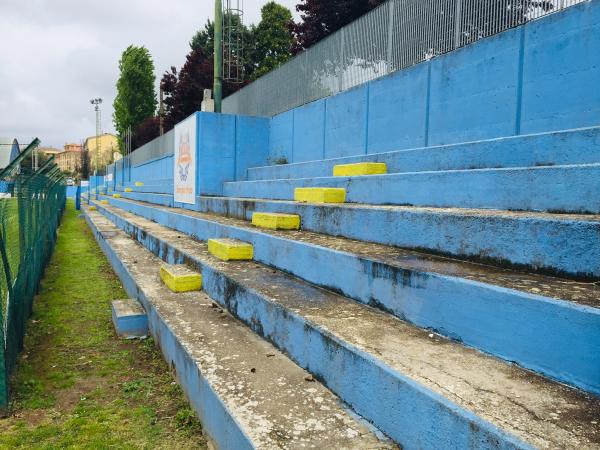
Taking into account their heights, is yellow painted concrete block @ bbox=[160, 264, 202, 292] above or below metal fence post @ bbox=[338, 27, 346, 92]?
below

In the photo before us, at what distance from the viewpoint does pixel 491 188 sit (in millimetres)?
3143

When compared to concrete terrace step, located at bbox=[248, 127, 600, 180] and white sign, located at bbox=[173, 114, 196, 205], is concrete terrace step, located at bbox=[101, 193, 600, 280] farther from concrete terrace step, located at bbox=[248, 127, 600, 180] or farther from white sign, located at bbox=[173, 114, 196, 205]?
white sign, located at bbox=[173, 114, 196, 205]

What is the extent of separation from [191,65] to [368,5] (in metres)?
14.6

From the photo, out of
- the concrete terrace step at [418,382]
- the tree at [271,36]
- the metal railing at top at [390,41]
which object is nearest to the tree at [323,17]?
the tree at [271,36]

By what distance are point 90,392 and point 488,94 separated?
4706 mm

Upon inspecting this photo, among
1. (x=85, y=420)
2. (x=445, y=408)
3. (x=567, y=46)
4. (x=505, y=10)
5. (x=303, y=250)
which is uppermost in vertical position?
(x=505, y=10)

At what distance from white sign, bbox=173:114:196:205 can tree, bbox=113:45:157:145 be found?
33774 millimetres

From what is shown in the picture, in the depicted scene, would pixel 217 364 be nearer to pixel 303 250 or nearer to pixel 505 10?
pixel 303 250

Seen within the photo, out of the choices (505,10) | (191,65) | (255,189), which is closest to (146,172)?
(191,65)

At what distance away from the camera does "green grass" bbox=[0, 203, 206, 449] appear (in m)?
2.67

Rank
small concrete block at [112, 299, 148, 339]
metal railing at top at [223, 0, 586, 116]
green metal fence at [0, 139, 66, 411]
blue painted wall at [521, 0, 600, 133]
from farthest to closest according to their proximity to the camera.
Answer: metal railing at top at [223, 0, 586, 116] < small concrete block at [112, 299, 148, 339] < blue painted wall at [521, 0, 600, 133] < green metal fence at [0, 139, 66, 411]

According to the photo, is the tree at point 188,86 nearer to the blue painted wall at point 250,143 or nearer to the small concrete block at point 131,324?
the blue painted wall at point 250,143

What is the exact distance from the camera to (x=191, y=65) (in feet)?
99.4

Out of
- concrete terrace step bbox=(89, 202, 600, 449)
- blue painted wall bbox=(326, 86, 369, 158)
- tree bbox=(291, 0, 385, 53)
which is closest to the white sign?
blue painted wall bbox=(326, 86, 369, 158)
